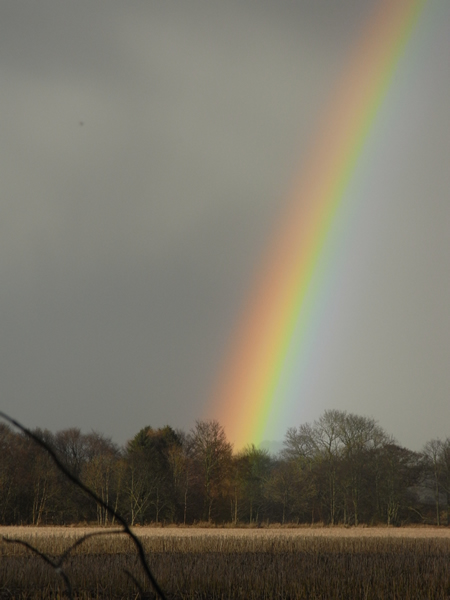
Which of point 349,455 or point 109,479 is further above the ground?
point 349,455

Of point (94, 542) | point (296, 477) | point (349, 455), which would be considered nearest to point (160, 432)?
point (296, 477)

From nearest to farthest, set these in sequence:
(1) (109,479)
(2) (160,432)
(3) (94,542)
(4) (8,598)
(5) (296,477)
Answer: (4) (8,598)
(3) (94,542)
(1) (109,479)
(5) (296,477)
(2) (160,432)

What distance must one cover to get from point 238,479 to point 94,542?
3968 centimetres

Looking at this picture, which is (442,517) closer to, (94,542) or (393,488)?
(393,488)

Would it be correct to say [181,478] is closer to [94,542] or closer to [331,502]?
[331,502]

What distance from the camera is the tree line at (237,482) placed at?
6241cm

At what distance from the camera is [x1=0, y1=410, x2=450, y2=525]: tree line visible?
205 feet

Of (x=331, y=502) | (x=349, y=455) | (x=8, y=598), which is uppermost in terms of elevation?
(x=349, y=455)

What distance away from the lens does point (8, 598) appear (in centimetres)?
1527

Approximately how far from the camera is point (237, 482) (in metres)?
69.1

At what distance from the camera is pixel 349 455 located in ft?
231

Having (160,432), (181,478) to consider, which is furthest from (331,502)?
(160,432)

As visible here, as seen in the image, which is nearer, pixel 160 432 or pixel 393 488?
pixel 393 488

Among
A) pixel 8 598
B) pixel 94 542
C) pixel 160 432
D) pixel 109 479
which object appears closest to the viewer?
pixel 8 598
